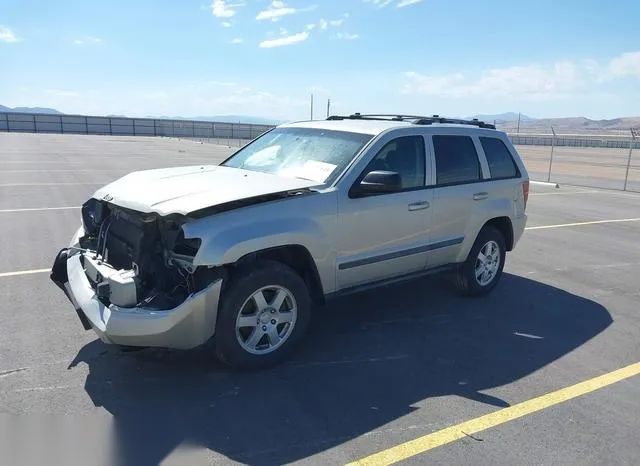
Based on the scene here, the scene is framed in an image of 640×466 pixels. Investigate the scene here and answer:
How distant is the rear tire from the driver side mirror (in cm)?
186

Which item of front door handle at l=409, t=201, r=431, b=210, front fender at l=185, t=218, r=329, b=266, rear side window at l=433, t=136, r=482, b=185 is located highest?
rear side window at l=433, t=136, r=482, b=185

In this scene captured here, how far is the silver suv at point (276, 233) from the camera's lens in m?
3.63

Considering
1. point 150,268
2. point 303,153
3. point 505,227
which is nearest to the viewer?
point 150,268

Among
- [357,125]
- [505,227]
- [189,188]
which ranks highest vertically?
[357,125]

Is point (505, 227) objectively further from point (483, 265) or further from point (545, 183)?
point (545, 183)

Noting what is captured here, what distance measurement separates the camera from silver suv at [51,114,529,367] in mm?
3629

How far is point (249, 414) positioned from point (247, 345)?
641 mm

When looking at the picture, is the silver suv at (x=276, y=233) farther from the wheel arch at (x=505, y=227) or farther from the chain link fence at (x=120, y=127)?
the chain link fence at (x=120, y=127)

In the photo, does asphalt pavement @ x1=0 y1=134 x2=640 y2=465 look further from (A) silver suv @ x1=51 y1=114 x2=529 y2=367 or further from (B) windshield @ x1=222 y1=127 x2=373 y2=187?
(B) windshield @ x1=222 y1=127 x2=373 y2=187

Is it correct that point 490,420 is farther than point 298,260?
No

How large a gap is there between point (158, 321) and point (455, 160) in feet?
11.4

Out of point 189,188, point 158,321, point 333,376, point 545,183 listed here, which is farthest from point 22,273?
point 545,183

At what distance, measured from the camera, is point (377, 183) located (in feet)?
14.1

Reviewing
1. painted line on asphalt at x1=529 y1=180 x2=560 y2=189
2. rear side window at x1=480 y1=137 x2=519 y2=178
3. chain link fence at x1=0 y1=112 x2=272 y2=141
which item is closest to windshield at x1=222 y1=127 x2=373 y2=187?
rear side window at x1=480 y1=137 x2=519 y2=178
